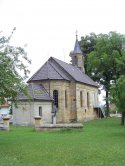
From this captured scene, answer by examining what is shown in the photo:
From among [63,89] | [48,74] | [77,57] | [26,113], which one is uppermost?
[77,57]

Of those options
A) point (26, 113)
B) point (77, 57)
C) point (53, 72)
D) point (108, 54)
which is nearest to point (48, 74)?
point (53, 72)

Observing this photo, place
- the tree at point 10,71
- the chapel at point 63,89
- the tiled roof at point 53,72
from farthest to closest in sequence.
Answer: the tiled roof at point 53,72, the chapel at point 63,89, the tree at point 10,71

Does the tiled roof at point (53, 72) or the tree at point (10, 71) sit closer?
the tree at point (10, 71)

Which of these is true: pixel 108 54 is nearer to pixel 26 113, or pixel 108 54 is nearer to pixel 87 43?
pixel 87 43

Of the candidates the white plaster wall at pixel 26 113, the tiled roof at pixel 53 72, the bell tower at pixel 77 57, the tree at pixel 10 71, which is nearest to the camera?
the tree at pixel 10 71

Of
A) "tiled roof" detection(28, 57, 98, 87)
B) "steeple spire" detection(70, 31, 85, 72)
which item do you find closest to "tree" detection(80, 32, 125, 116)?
"steeple spire" detection(70, 31, 85, 72)

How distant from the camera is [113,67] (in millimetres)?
61938

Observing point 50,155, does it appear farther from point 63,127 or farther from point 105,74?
point 105,74

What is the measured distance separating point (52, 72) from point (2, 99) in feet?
101

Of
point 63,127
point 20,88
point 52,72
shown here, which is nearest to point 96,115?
point 52,72

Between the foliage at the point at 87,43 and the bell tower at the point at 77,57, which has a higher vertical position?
the foliage at the point at 87,43

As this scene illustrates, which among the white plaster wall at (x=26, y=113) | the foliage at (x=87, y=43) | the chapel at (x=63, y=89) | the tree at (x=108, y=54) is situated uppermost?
the foliage at (x=87, y=43)

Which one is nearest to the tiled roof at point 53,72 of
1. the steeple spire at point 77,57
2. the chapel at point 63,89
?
the chapel at point 63,89

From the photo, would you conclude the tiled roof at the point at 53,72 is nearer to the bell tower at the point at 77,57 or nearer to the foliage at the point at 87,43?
the bell tower at the point at 77,57
